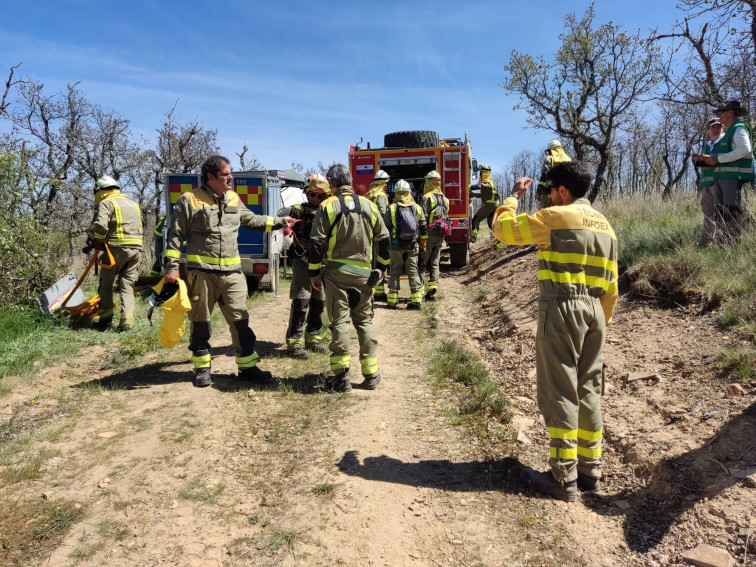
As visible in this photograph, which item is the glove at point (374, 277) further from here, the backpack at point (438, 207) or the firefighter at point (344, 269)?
the backpack at point (438, 207)

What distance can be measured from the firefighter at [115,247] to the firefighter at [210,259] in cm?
251

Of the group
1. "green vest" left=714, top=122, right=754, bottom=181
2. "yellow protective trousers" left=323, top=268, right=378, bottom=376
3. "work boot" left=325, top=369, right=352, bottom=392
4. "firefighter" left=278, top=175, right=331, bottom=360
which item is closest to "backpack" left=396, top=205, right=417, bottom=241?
"firefighter" left=278, top=175, right=331, bottom=360

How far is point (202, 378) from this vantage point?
468 cm

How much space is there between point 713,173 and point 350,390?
15.4ft

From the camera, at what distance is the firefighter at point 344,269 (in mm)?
4496

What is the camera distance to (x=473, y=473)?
322 cm

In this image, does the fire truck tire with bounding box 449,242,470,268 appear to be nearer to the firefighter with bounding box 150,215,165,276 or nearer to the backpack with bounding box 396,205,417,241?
the backpack with bounding box 396,205,417,241

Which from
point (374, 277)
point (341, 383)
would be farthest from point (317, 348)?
point (374, 277)

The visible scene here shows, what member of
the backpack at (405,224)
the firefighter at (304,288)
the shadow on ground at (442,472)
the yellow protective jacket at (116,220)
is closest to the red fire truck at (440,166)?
the backpack at (405,224)

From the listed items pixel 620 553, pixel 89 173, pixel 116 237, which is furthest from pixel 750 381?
pixel 89 173

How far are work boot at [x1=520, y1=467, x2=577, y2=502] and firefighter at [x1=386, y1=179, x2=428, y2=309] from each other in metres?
5.10

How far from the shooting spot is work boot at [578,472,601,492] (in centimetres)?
295

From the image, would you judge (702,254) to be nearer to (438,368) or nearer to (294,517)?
(438,368)

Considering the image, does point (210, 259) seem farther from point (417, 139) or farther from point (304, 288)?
point (417, 139)
